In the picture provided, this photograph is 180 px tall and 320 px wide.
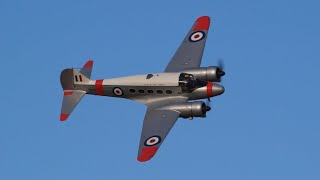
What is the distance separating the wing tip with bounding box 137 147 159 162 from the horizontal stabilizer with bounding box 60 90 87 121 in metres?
8.68

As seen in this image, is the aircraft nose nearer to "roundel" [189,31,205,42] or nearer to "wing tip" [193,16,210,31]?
"roundel" [189,31,205,42]

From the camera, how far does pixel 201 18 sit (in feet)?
192

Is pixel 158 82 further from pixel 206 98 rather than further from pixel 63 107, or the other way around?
pixel 63 107

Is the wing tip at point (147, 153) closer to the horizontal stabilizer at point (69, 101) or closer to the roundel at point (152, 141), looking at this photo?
the roundel at point (152, 141)

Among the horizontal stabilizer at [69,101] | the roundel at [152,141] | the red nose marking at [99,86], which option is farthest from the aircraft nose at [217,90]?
the horizontal stabilizer at [69,101]

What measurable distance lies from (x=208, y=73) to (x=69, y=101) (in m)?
10.6

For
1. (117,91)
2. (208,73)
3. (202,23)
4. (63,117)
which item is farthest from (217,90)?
(63,117)

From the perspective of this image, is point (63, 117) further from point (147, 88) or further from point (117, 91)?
point (147, 88)

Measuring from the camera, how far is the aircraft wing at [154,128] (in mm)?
47938

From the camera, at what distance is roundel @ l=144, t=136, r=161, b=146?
48.6 meters

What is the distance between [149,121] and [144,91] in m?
3.17

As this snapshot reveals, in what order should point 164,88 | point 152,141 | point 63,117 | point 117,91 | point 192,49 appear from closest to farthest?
point 152,141, point 164,88, point 63,117, point 117,91, point 192,49

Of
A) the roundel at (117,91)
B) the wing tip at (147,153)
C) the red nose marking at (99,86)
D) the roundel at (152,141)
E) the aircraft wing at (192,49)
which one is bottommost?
the wing tip at (147,153)

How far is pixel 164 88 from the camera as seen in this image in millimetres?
52719
